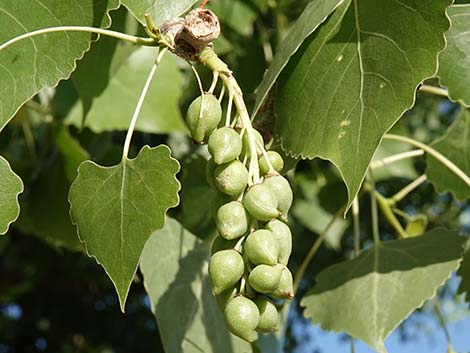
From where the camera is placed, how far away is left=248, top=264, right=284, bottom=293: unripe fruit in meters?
0.84

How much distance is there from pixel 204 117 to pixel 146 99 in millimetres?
840

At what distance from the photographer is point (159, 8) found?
105 cm

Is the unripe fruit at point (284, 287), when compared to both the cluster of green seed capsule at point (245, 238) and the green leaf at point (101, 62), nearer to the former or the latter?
the cluster of green seed capsule at point (245, 238)

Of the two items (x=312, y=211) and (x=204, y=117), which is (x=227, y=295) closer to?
(x=204, y=117)

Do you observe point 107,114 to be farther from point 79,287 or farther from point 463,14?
point 79,287

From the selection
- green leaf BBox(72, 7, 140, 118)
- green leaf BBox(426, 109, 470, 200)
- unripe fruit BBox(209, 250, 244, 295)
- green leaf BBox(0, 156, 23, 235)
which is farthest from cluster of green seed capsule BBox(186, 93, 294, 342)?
green leaf BBox(426, 109, 470, 200)

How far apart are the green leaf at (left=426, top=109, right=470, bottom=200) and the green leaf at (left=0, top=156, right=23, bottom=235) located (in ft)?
2.43

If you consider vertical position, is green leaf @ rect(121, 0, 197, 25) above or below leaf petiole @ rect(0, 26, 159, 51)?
above

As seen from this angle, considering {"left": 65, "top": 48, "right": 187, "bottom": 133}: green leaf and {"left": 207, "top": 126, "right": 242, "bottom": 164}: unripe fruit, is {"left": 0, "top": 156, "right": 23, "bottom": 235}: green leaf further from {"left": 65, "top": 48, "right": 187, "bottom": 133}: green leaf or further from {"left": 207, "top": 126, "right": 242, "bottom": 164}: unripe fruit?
{"left": 65, "top": 48, "right": 187, "bottom": 133}: green leaf

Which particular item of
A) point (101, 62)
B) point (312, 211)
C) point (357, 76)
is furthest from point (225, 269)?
point (312, 211)

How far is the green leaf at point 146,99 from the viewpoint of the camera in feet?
5.53

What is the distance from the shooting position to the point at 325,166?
8.38ft

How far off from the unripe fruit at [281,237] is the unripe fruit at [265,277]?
2 cm

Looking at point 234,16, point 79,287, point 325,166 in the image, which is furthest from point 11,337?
point 234,16
